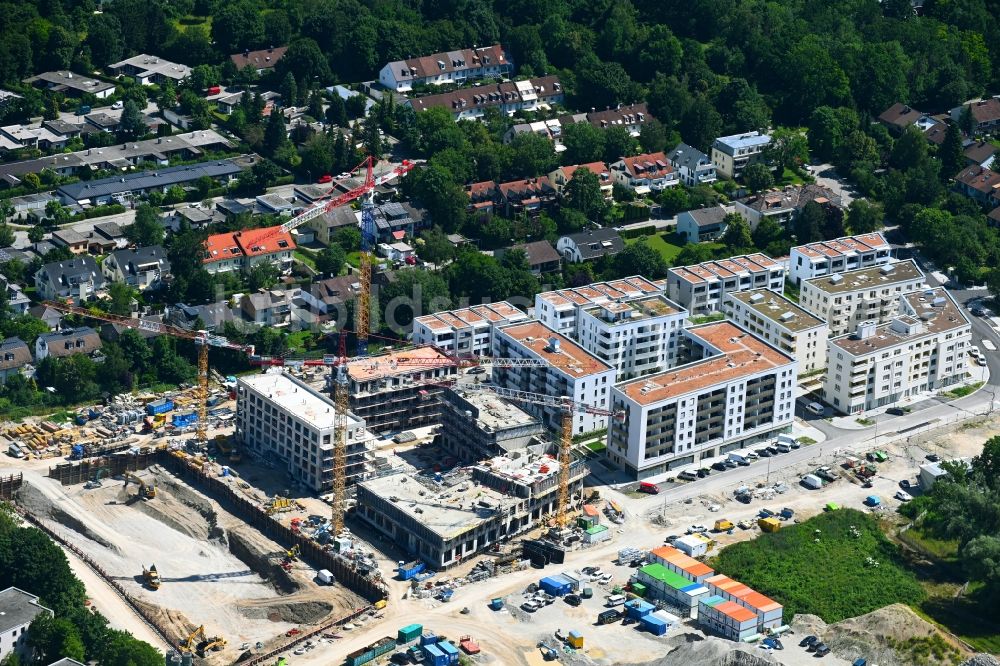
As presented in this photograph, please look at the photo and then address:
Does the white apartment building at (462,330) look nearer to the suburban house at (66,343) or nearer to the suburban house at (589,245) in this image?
the suburban house at (589,245)

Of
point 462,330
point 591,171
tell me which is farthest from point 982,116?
point 462,330

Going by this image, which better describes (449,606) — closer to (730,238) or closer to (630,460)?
(630,460)

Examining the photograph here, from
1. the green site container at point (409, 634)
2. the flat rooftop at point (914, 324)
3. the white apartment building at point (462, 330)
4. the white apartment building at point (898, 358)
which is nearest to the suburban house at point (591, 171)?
the white apartment building at point (462, 330)

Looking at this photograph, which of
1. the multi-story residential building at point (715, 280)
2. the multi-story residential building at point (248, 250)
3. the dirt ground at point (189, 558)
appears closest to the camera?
the dirt ground at point (189, 558)

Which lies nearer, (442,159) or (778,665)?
(778,665)

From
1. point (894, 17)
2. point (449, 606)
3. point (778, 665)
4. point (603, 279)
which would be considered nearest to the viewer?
point (778, 665)

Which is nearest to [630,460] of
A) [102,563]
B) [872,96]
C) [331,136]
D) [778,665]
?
[778,665]
